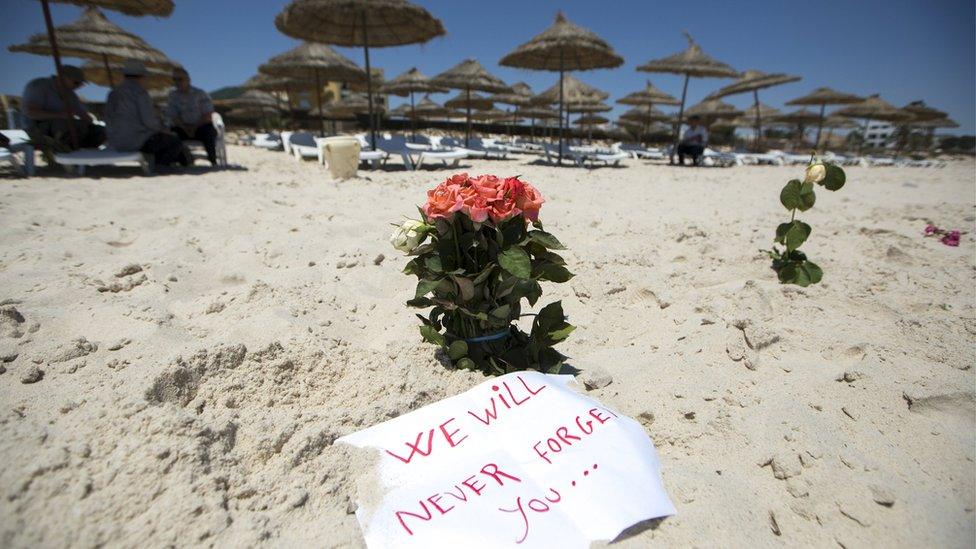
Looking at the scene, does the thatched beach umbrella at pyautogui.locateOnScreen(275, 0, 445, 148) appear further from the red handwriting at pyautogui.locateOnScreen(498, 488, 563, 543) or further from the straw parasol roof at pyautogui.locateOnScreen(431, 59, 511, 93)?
the red handwriting at pyautogui.locateOnScreen(498, 488, 563, 543)

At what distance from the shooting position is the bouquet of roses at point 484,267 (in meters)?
1.16

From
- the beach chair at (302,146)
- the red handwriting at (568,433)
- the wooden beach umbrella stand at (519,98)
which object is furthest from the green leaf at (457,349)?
the wooden beach umbrella stand at (519,98)

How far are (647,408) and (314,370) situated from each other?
1.02m

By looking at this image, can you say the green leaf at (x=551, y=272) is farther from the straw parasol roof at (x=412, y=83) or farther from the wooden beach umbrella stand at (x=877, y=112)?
the wooden beach umbrella stand at (x=877, y=112)

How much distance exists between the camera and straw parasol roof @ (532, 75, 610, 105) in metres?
12.6

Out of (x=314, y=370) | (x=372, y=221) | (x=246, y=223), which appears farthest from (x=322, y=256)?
(x=314, y=370)

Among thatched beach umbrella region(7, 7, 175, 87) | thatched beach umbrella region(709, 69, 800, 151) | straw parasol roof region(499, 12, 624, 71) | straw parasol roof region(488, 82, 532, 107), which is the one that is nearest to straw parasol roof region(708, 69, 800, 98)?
thatched beach umbrella region(709, 69, 800, 151)

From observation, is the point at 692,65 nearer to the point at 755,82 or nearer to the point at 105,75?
the point at 755,82

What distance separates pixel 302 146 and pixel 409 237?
7.67m

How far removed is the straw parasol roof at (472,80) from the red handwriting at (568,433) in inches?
395

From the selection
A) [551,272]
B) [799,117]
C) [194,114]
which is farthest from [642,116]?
[551,272]

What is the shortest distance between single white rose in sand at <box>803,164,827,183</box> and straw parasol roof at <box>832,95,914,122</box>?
1932 centimetres

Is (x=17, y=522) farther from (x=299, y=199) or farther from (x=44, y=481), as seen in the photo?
(x=299, y=199)

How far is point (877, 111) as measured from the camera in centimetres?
1614
